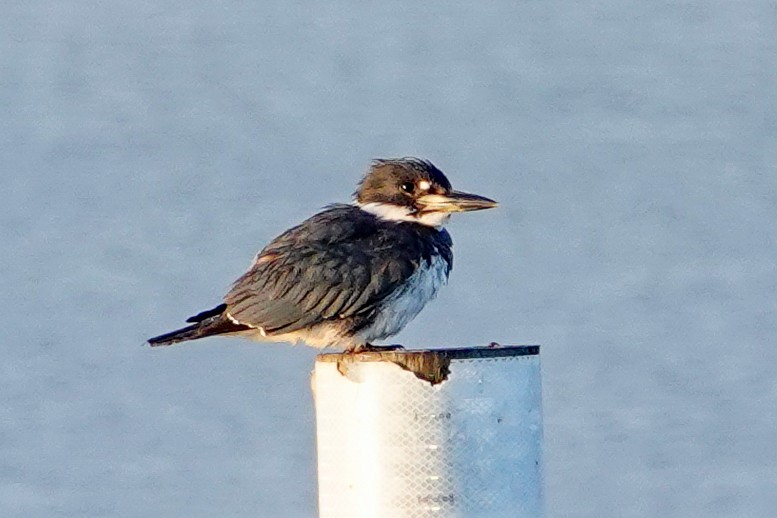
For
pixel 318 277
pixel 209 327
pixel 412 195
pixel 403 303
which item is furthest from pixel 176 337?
pixel 412 195

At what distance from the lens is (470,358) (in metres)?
3.53

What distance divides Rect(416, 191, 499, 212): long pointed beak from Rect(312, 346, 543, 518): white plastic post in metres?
1.83

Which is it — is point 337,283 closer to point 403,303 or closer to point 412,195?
point 403,303

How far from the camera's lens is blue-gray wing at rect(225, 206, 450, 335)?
493cm

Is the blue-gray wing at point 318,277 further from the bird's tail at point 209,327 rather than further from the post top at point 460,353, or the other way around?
the post top at point 460,353

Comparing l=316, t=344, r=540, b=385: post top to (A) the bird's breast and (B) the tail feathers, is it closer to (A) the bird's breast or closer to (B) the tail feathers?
(B) the tail feathers

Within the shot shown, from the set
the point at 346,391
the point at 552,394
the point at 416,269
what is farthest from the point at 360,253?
the point at 552,394

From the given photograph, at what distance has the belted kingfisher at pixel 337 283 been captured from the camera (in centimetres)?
494

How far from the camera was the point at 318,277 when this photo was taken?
497cm

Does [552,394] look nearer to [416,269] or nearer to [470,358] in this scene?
[416,269]

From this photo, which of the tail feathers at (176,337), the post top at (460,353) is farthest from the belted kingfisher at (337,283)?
the post top at (460,353)

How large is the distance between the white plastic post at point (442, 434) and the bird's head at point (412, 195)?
1.84 meters

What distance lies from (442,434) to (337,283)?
1.50m

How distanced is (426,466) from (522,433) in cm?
23
